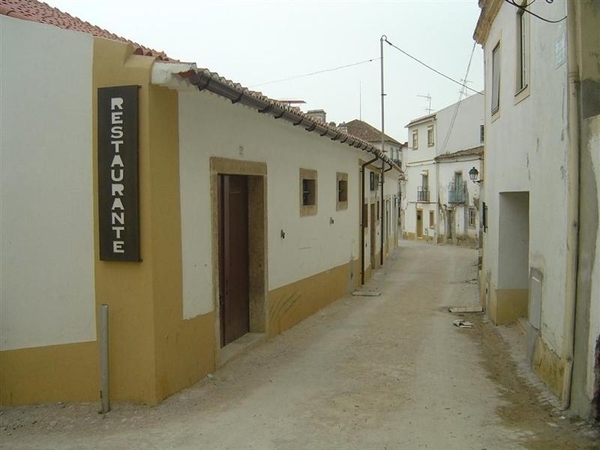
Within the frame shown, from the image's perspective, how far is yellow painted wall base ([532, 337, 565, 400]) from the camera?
5.66 m

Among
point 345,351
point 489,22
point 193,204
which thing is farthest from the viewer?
point 489,22

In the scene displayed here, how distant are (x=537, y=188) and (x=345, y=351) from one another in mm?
3475

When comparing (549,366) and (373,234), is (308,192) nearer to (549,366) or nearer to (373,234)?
(549,366)

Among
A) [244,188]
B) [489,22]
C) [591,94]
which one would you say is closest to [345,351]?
[244,188]

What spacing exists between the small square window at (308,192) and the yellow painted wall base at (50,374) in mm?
5474

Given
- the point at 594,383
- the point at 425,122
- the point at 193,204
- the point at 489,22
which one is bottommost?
the point at 594,383

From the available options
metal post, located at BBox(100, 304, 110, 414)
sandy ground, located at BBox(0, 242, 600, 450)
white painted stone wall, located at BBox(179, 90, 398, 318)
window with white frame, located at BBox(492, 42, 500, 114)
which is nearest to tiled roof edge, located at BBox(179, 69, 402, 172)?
white painted stone wall, located at BBox(179, 90, 398, 318)

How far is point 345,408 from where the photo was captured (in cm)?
571

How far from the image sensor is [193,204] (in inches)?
257

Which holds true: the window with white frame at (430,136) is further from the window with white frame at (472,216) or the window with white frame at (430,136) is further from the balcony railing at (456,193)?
the window with white frame at (472,216)

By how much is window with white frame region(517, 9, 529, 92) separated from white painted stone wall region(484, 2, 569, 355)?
0.39 ft

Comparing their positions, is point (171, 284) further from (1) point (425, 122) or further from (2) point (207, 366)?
(1) point (425, 122)

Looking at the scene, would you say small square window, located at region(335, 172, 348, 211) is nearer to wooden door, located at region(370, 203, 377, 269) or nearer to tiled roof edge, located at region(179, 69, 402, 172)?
tiled roof edge, located at region(179, 69, 402, 172)

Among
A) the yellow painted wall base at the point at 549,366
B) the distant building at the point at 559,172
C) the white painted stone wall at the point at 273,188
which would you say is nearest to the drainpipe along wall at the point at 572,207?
the distant building at the point at 559,172
